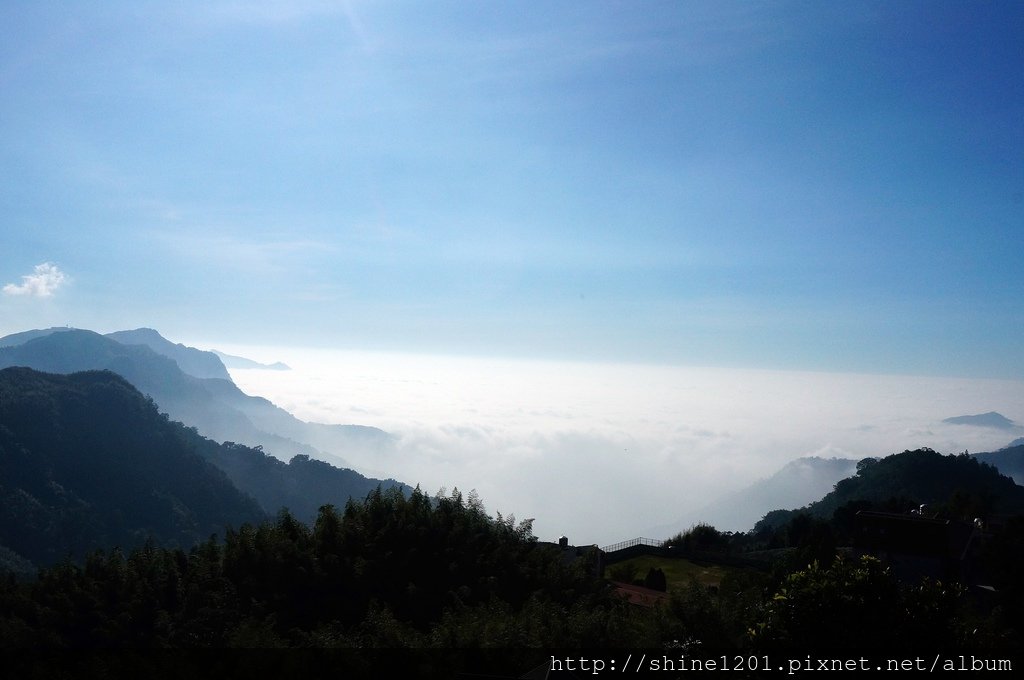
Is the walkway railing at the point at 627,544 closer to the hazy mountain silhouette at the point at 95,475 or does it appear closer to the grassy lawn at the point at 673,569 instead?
the grassy lawn at the point at 673,569

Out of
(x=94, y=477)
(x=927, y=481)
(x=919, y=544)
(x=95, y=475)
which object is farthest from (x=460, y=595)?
(x=95, y=475)

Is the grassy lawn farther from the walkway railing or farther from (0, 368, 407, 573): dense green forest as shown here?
(0, 368, 407, 573): dense green forest

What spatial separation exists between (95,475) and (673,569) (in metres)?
134

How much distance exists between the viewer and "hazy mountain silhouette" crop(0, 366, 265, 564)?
117000 millimetres

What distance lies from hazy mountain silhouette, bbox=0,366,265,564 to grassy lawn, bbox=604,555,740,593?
4176 inches

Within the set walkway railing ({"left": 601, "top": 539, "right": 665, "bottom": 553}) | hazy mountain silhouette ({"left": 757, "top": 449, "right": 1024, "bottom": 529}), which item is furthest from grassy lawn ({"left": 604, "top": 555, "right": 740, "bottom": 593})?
hazy mountain silhouette ({"left": 757, "top": 449, "right": 1024, "bottom": 529})

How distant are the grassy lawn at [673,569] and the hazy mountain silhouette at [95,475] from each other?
10608 cm

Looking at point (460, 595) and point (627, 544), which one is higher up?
point (460, 595)

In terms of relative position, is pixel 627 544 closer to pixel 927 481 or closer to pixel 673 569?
pixel 673 569

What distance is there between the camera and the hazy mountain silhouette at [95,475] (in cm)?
11700

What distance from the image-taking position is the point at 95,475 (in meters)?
136

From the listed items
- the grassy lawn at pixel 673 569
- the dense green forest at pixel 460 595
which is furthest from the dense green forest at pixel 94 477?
the dense green forest at pixel 460 595

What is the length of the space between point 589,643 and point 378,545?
1308 centimetres

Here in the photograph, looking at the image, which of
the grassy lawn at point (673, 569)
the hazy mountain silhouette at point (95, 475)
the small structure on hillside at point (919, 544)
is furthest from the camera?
the hazy mountain silhouette at point (95, 475)
